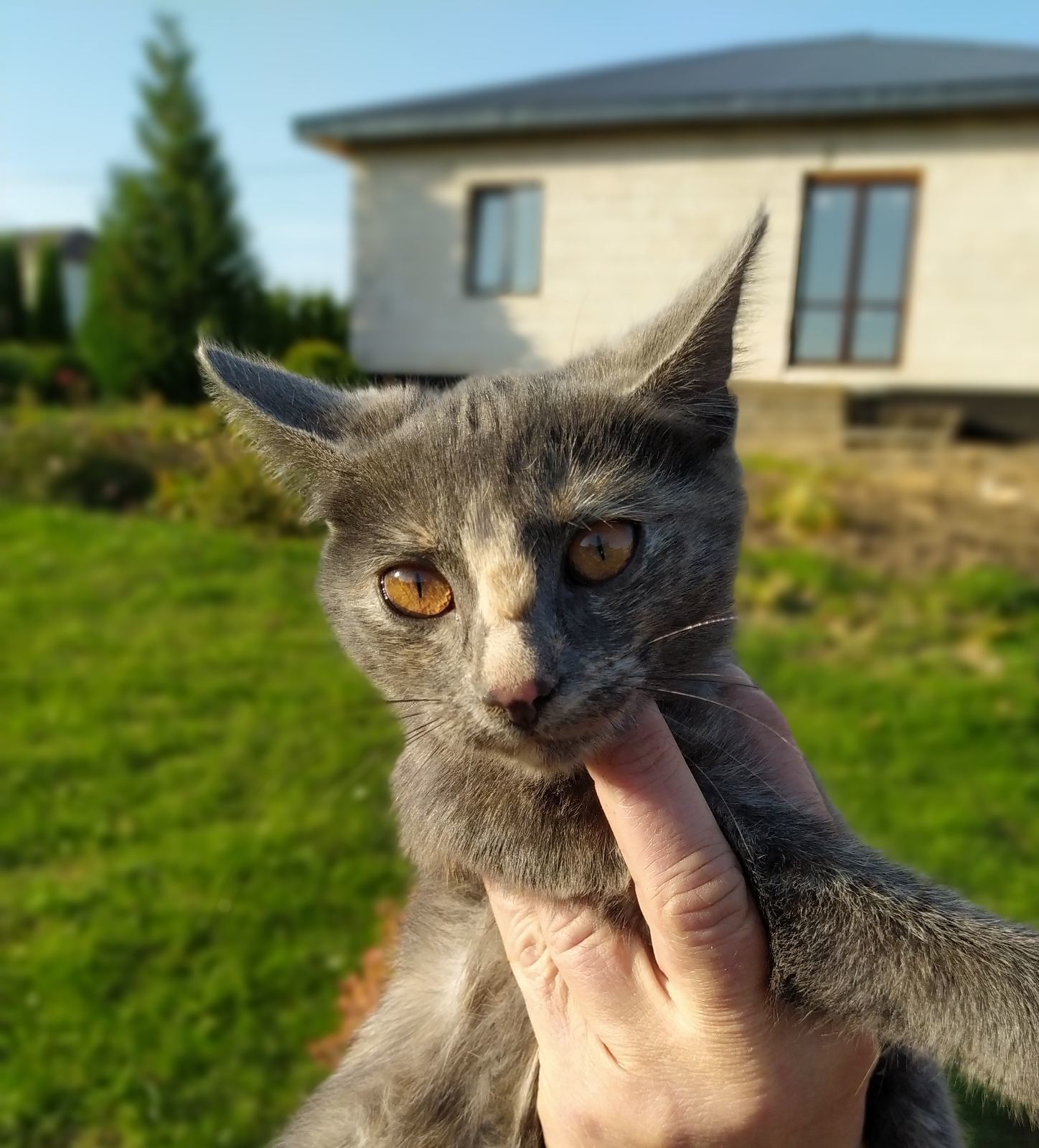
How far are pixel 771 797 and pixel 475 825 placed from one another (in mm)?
500

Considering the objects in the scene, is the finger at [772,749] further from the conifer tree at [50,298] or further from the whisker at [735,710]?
the conifer tree at [50,298]

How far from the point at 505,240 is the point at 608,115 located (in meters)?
0.92

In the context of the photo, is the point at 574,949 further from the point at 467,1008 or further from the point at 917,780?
the point at 917,780

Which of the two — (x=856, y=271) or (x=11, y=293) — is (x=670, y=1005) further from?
(x=11, y=293)

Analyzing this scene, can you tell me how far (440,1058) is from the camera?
1736 mm

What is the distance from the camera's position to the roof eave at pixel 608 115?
2832 millimetres

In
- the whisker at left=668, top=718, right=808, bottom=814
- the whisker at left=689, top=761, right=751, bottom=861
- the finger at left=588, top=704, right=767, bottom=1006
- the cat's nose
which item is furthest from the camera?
the whisker at left=668, top=718, right=808, bottom=814

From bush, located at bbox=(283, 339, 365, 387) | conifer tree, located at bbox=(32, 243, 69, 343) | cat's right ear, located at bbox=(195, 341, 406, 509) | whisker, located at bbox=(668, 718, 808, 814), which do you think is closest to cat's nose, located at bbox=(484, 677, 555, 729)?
whisker, located at bbox=(668, 718, 808, 814)

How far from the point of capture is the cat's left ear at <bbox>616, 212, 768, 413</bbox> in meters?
1.35

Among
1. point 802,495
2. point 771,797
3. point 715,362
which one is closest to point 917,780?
point 802,495

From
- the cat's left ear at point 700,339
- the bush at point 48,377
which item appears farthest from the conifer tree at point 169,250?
the cat's left ear at point 700,339

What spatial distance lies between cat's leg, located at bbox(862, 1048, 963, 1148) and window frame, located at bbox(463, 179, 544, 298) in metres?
1.57

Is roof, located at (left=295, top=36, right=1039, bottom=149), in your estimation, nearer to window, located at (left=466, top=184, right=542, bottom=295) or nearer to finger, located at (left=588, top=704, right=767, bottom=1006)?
window, located at (left=466, top=184, right=542, bottom=295)

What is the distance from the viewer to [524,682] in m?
1.25
